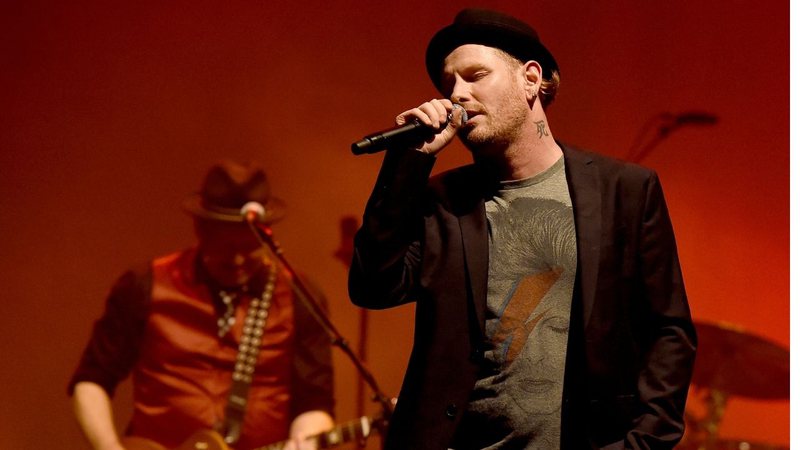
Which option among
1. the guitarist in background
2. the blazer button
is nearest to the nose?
the blazer button

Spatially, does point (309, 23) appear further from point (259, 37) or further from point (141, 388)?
point (141, 388)

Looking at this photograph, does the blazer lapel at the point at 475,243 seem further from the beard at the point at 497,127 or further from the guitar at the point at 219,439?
the guitar at the point at 219,439

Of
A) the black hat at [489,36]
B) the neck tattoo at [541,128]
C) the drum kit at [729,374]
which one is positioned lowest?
the drum kit at [729,374]

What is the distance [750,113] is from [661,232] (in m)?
2.15

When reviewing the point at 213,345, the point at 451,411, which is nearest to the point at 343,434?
the point at 213,345

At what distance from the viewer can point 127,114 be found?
2799 millimetres

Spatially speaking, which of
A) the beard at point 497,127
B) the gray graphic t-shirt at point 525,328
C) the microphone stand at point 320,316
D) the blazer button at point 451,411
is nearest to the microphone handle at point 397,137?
the beard at point 497,127

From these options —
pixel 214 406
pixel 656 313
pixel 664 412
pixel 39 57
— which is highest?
pixel 39 57

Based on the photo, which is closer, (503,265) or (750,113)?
(503,265)

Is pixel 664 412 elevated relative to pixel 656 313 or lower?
lower

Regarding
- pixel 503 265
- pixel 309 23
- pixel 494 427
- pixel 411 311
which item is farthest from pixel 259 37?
pixel 494 427

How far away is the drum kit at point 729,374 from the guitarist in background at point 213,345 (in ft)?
4.40

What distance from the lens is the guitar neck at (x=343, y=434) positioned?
8.79 feet

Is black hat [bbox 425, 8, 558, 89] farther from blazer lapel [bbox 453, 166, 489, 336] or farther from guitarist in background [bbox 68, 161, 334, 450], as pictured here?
guitarist in background [bbox 68, 161, 334, 450]
